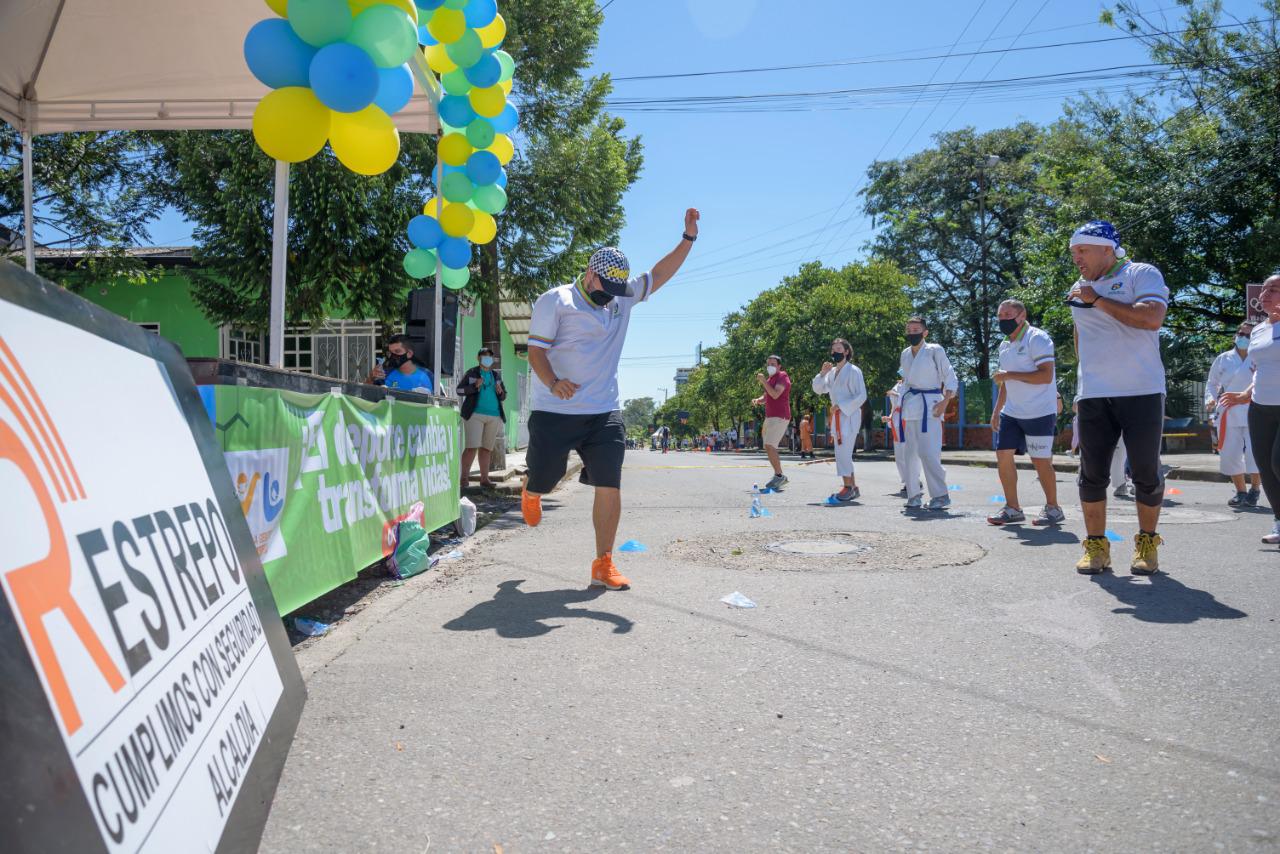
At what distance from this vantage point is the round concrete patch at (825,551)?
541 cm

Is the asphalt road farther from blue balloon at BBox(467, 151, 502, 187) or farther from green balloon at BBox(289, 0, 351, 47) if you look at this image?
blue balloon at BBox(467, 151, 502, 187)

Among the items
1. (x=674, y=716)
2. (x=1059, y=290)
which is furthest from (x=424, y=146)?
(x=1059, y=290)

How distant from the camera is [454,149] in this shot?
25.9 feet

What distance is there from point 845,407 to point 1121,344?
532 cm

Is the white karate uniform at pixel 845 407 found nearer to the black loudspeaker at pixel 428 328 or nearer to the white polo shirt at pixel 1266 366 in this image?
the black loudspeaker at pixel 428 328

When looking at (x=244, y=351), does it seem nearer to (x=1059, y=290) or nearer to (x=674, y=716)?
(x=674, y=716)

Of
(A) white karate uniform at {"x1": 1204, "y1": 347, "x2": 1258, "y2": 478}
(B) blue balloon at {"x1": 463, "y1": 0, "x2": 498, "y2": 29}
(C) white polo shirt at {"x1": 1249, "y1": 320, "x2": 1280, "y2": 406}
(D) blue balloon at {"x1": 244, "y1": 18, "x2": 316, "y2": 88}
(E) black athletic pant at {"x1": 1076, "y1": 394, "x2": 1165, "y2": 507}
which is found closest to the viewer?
(E) black athletic pant at {"x1": 1076, "y1": 394, "x2": 1165, "y2": 507}

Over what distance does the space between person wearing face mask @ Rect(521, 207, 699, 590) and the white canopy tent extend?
334cm

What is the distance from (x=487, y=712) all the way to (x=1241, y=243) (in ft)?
82.4

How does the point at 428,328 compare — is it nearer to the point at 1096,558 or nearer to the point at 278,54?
the point at 278,54

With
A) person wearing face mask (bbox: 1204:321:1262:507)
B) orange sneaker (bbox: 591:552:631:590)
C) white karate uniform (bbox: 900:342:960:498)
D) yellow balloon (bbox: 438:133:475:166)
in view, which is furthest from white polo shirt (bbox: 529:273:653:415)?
person wearing face mask (bbox: 1204:321:1262:507)

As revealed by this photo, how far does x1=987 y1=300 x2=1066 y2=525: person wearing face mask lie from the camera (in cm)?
718

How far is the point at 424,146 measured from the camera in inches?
483

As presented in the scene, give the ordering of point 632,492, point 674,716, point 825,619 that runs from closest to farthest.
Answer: point 674,716 < point 825,619 < point 632,492
